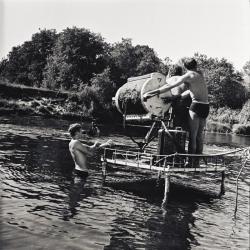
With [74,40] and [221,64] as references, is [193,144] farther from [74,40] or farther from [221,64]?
[221,64]

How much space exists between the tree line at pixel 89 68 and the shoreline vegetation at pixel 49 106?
3185 mm

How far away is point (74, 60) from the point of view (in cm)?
9069

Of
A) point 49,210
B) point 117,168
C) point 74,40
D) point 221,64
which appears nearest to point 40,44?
point 74,40

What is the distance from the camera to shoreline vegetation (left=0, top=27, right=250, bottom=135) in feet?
236

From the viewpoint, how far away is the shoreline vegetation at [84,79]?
7194 cm

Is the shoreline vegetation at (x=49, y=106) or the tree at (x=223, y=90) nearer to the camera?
the shoreline vegetation at (x=49, y=106)

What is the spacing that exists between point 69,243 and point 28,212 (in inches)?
99.9

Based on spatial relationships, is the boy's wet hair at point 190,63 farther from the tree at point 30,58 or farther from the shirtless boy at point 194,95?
the tree at point 30,58

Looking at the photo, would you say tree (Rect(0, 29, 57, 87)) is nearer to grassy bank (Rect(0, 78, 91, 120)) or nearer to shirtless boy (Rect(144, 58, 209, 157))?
grassy bank (Rect(0, 78, 91, 120))

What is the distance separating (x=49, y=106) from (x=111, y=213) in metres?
59.1

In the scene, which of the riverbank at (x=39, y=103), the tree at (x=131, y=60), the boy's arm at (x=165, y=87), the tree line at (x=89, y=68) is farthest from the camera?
the tree at (x=131, y=60)

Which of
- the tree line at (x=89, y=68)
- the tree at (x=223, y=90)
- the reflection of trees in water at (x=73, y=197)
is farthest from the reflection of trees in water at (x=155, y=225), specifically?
the tree at (x=223, y=90)

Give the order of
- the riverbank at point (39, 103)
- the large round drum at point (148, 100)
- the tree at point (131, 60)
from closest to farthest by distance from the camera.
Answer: the large round drum at point (148, 100), the riverbank at point (39, 103), the tree at point (131, 60)

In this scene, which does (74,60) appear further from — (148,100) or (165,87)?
(165,87)
